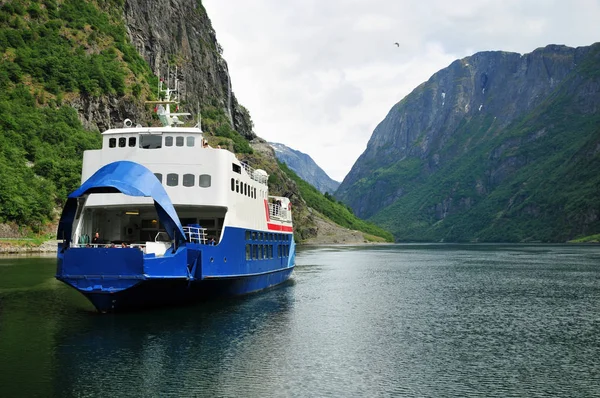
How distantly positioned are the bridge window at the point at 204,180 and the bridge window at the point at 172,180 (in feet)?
5.21

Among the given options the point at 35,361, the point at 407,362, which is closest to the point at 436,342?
the point at 407,362

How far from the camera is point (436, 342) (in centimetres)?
2966

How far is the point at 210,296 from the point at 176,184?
27.5 feet

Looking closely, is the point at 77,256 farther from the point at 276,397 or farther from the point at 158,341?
the point at 276,397

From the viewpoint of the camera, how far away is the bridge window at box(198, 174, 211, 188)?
124 feet

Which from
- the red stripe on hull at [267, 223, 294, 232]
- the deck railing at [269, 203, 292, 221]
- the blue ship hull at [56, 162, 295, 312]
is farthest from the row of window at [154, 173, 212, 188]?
the deck railing at [269, 203, 292, 221]

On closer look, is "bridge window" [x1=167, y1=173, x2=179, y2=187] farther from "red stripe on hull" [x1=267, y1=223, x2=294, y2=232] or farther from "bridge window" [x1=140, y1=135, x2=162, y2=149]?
"red stripe on hull" [x1=267, y1=223, x2=294, y2=232]

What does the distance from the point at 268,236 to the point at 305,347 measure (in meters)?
23.5

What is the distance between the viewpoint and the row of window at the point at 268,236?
146 ft

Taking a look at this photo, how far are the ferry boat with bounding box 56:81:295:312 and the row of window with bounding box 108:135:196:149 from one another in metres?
0.07

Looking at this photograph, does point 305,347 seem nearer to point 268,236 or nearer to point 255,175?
point 268,236

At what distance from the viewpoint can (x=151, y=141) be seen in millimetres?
38594

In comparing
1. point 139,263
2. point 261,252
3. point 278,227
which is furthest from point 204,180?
point 278,227

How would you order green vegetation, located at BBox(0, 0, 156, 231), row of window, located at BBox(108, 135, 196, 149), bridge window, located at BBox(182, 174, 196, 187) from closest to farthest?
bridge window, located at BBox(182, 174, 196, 187)
row of window, located at BBox(108, 135, 196, 149)
green vegetation, located at BBox(0, 0, 156, 231)
